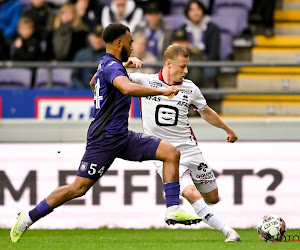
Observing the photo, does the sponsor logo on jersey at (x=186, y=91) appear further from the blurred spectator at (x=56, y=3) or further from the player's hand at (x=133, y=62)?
the blurred spectator at (x=56, y=3)

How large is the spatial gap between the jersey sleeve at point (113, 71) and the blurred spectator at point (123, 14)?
616 cm

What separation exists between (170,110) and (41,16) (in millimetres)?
6374

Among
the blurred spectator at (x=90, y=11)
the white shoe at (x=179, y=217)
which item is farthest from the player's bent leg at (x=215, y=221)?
the blurred spectator at (x=90, y=11)

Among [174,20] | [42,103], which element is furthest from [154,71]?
[174,20]

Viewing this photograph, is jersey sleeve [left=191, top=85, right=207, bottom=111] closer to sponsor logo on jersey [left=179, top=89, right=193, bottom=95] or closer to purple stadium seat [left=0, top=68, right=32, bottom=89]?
sponsor logo on jersey [left=179, top=89, right=193, bottom=95]

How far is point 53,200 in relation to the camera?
288 inches

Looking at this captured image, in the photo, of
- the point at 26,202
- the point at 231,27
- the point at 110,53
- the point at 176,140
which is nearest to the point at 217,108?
the point at 231,27

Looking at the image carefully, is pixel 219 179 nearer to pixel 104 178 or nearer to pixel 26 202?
pixel 104 178

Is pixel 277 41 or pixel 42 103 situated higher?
pixel 277 41

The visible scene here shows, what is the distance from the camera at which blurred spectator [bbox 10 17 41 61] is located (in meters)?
12.9

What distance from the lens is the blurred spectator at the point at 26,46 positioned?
1286 centimetres

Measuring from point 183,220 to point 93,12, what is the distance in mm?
7312

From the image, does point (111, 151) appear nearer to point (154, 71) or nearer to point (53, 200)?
point (53, 200)

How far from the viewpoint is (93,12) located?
13500 millimetres
